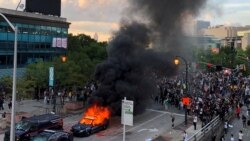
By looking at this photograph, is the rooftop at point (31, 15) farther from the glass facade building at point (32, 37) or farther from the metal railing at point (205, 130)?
the metal railing at point (205, 130)

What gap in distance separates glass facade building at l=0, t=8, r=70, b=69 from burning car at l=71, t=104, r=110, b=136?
2401 centimetres

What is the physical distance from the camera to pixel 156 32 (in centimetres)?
4400

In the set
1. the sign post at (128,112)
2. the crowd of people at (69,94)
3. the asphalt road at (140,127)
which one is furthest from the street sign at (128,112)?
the crowd of people at (69,94)

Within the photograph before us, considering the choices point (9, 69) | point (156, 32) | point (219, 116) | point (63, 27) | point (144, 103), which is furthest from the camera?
point (63, 27)

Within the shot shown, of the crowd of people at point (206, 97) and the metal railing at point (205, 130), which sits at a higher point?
the crowd of people at point (206, 97)

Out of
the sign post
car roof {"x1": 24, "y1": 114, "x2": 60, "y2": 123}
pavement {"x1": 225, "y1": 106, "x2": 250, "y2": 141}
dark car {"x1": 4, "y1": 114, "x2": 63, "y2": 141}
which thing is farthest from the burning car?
the sign post

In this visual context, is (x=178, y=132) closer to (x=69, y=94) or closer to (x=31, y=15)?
(x=69, y=94)

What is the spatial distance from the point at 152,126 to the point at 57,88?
656 inches

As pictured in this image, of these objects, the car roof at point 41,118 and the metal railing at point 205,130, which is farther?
the car roof at point 41,118

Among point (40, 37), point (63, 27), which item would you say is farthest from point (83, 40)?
point (40, 37)

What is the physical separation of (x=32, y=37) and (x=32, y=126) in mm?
33215

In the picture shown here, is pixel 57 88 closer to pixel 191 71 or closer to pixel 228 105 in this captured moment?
pixel 228 105

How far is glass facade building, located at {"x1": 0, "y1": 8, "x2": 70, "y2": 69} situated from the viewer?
177 feet

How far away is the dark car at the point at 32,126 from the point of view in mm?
26969
